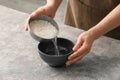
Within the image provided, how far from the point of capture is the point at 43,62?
3.31ft

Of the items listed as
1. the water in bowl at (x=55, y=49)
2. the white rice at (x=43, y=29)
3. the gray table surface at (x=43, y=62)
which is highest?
the white rice at (x=43, y=29)

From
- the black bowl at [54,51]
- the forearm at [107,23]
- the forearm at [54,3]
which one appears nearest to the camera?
the black bowl at [54,51]

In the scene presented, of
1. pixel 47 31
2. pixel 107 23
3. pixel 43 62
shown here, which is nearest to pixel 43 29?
pixel 47 31

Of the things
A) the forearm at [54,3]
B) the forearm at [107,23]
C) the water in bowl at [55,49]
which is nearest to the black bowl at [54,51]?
the water in bowl at [55,49]

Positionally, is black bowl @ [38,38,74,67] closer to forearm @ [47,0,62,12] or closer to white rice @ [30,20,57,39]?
white rice @ [30,20,57,39]

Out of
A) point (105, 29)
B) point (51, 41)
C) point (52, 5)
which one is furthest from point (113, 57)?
point (52, 5)

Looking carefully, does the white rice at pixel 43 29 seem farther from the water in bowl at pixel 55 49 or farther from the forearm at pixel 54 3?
the forearm at pixel 54 3

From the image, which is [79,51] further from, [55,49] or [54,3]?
[54,3]

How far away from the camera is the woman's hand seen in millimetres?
963

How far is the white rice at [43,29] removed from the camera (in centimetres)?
101

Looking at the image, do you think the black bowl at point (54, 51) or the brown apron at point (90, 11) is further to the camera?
the brown apron at point (90, 11)

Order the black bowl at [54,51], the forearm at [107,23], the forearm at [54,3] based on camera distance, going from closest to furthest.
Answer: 1. the black bowl at [54,51]
2. the forearm at [107,23]
3. the forearm at [54,3]

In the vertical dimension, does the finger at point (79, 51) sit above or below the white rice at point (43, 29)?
below

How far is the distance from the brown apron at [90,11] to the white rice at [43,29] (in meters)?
0.27
